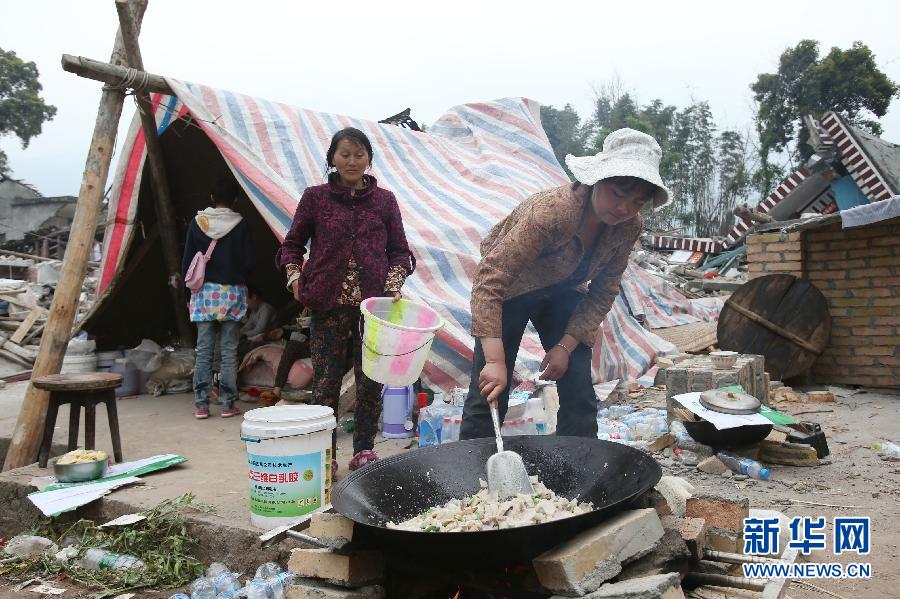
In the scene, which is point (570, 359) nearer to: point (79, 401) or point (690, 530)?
point (690, 530)

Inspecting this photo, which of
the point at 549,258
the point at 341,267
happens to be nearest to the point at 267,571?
the point at 341,267

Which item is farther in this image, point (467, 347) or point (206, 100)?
point (206, 100)

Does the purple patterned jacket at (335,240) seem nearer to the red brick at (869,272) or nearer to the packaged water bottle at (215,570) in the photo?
the packaged water bottle at (215,570)

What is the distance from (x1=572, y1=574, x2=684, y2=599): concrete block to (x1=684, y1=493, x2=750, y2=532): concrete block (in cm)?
75

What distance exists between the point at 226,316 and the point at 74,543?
76.7 inches

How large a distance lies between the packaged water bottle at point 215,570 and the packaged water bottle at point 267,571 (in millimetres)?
204

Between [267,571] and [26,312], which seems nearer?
[267,571]

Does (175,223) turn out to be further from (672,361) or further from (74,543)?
(672,361)

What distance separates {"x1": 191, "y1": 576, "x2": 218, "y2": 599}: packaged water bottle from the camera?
2.34m

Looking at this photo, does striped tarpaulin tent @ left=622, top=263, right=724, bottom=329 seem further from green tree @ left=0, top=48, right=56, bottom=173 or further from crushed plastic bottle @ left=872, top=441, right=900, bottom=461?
Result: green tree @ left=0, top=48, right=56, bottom=173

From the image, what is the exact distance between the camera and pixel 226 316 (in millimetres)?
4586

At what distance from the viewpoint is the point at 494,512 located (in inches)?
66.8

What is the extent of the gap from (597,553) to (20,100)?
91.1 ft

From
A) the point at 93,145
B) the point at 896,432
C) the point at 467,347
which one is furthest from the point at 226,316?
the point at 896,432
